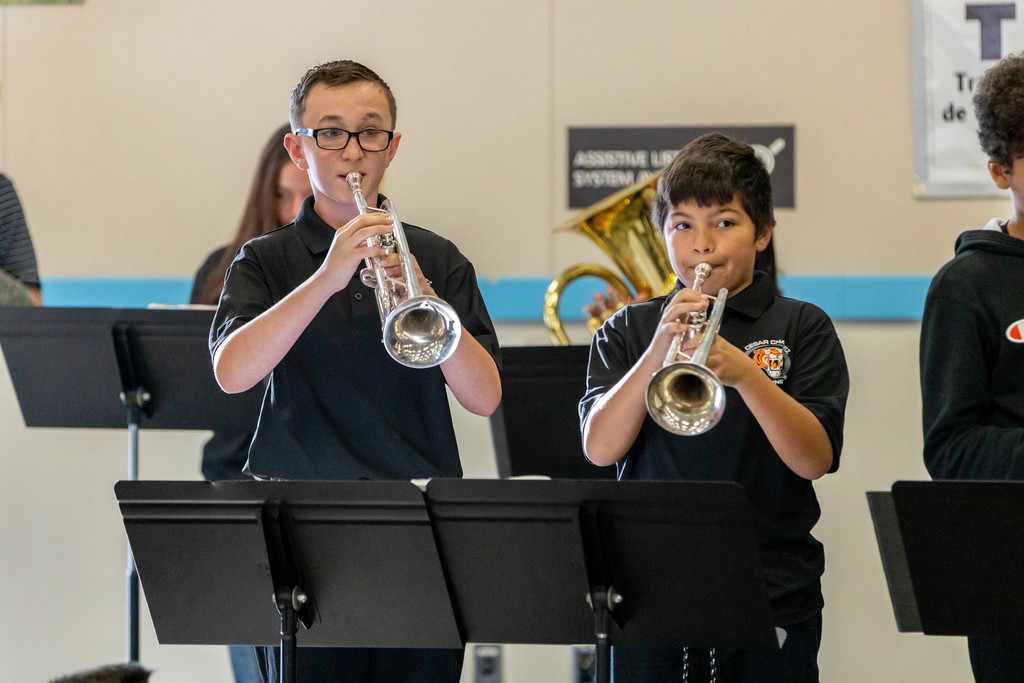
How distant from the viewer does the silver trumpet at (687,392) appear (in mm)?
1735

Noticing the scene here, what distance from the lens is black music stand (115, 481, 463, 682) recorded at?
1719 mm

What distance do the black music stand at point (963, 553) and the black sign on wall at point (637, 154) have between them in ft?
8.04

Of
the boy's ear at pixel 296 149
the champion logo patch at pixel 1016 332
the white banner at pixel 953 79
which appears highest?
the white banner at pixel 953 79

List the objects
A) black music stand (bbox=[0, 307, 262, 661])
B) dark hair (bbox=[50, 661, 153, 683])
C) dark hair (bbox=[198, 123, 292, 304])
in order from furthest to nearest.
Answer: dark hair (bbox=[198, 123, 292, 304]) → black music stand (bbox=[0, 307, 262, 661]) → dark hair (bbox=[50, 661, 153, 683])

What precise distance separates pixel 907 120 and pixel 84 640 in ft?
11.6

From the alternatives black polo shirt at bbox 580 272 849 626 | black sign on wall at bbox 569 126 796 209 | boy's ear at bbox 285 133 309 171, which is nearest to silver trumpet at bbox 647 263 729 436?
black polo shirt at bbox 580 272 849 626

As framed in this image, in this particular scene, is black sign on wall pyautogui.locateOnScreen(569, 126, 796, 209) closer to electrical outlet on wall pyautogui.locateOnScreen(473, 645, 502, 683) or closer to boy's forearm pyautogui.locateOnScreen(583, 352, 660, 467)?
electrical outlet on wall pyautogui.locateOnScreen(473, 645, 502, 683)

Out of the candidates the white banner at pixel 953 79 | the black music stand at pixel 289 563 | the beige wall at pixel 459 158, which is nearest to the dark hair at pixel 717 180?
the black music stand at pixel 289 563

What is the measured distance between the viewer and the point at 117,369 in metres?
2.88

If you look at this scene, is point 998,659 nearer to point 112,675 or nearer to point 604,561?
point 604,561

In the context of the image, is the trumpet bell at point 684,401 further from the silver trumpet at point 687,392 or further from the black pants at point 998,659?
the black pants at point 998,659

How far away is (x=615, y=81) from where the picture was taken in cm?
396

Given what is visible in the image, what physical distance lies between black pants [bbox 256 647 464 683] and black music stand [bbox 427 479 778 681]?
8.3 inches

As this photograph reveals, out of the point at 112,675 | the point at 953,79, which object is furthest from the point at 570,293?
the point at 112,675
